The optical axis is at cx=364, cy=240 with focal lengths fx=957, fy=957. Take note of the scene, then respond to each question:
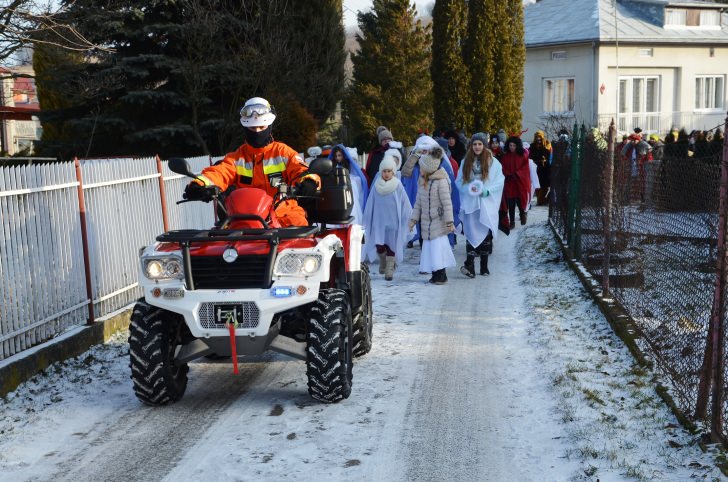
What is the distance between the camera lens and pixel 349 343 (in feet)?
22.1

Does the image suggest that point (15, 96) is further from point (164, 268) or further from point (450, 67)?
point (164, 268)

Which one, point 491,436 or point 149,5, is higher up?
point 149,5

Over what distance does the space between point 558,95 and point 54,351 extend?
36729 mm

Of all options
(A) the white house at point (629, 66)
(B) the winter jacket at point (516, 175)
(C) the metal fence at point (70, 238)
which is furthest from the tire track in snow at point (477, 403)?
(A) the white house at point (629, 66)

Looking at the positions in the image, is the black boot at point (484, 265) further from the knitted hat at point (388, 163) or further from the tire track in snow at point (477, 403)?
the tire track in snow at point (477, 403)

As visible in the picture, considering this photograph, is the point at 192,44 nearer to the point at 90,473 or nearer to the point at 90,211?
the point at 90,211

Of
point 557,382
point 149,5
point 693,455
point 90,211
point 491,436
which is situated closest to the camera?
point 693,455

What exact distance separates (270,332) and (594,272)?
6.47 meters

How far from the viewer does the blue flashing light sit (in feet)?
20.7

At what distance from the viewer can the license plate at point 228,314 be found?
20.8ft

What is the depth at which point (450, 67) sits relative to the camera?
37344mm

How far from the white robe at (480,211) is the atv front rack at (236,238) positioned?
6.89 metres

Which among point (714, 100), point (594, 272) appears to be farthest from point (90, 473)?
point (714, 100)

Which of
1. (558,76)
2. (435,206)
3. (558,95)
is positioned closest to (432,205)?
(435,206)
